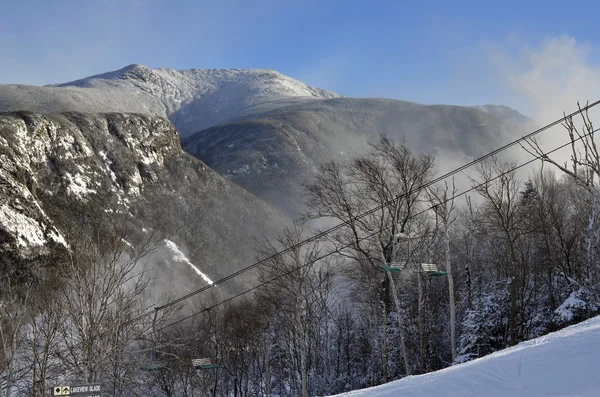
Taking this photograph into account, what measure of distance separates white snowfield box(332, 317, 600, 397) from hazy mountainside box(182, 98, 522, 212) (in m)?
91.3

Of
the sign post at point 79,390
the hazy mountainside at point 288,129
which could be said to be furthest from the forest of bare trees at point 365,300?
the hazy mountainside at point 288,129

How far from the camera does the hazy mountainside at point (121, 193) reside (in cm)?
5056

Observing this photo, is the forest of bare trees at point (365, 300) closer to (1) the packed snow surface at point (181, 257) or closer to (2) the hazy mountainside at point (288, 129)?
(1) the packed snow surface at point (181, 257)

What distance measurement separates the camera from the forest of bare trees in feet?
70.2

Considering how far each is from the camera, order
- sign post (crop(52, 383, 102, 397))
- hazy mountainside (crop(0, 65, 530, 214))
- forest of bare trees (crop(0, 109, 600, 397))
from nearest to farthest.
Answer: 1. sign post (crop(52, 383, 102, 397))
2. forest of bare trees (crop(0, 109, 600, 397))
3. hazy mountainside (crop(0, 65, 530, 214))

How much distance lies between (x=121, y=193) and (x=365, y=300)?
40.2 meters

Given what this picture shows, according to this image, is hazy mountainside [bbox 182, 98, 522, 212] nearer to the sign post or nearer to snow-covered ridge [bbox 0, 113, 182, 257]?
snow-covered ridge [bbox 0, 113, 182, 257]

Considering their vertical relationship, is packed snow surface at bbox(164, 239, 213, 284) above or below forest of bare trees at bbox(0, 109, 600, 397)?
above

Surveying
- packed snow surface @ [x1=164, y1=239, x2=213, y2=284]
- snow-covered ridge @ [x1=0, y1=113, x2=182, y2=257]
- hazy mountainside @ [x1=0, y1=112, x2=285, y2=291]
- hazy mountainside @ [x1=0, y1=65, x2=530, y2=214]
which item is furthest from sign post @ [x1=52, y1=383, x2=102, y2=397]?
hazy mountainside @ [x1=0, y1=65, x2=530, y2=214]

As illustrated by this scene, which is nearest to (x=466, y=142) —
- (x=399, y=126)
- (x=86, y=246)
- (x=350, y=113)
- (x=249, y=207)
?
(x=399, y=126)

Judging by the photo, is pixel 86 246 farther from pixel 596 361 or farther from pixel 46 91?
pixel 46 91

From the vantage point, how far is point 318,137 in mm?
134750

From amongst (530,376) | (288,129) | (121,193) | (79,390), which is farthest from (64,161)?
(288,129)

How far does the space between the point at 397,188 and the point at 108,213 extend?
44474 millimetres
